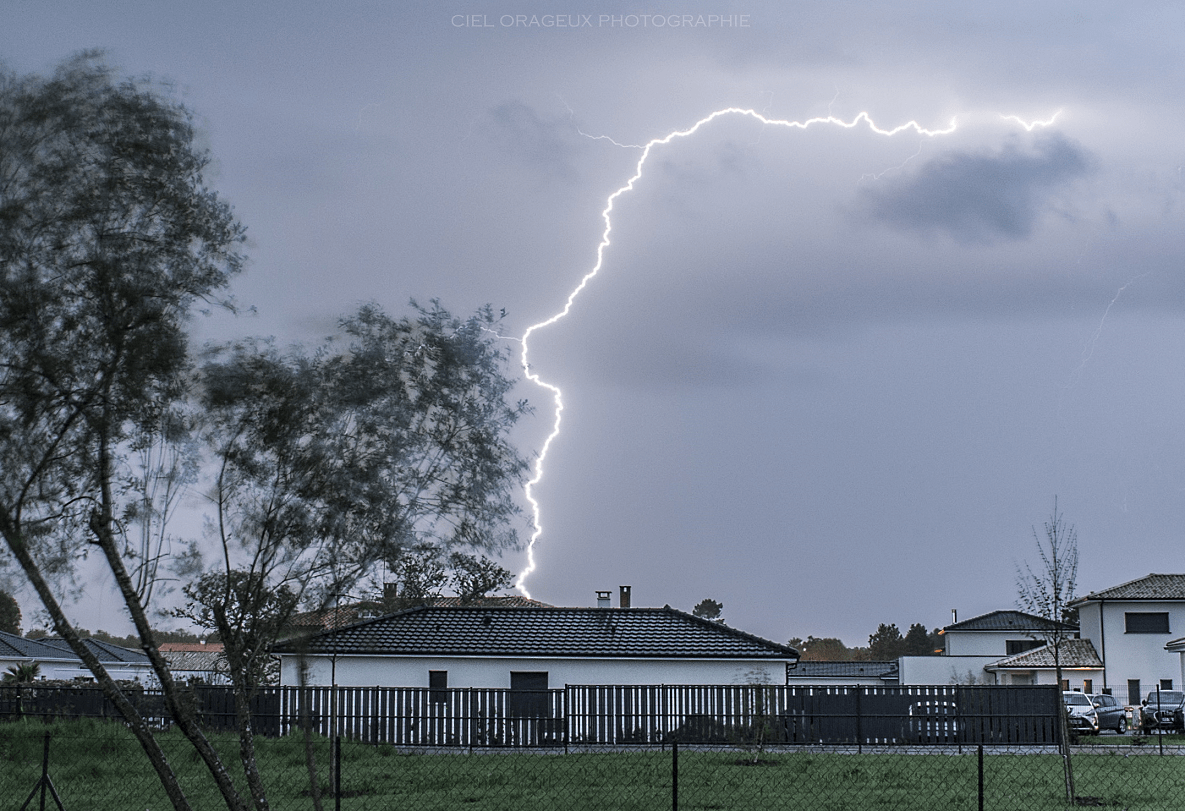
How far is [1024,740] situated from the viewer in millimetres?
27688

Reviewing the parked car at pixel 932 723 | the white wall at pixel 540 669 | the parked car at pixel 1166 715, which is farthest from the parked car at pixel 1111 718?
the white wall at pixel 540 669

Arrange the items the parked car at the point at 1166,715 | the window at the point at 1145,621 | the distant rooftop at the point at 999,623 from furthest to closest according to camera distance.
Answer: the distant rooftop at the point at 999,623, the window at the point at 1145,621, the parked car at the point at 1166,715

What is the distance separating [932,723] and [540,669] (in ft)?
34.3

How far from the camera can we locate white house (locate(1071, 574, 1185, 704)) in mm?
48062

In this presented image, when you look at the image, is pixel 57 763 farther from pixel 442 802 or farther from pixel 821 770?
pixel 821 770

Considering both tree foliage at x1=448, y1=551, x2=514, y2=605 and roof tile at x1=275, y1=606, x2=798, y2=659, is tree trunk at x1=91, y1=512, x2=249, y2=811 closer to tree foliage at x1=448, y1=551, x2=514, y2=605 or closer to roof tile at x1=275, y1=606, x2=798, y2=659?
tree foliage at x1=448, y1=551, x2=514, y2=605

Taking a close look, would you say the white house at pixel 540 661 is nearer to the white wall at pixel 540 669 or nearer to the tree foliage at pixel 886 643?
the white wall at pixel 540 669

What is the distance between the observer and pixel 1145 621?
160ft

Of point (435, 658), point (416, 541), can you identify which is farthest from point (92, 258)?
point (435, 658)

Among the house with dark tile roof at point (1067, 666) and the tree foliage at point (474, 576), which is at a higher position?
the tree foliage at point (474, 576)

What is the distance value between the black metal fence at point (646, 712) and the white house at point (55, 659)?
28424 millimetres

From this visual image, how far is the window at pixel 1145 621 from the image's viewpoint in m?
48.7

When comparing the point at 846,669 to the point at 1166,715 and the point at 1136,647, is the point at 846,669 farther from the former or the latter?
the point at 1166,715

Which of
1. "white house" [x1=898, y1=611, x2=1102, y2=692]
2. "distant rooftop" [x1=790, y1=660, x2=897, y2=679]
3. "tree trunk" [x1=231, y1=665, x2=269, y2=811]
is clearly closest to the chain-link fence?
"tree trunk" [x1=231, y1=665, x2=269, y2=811]
